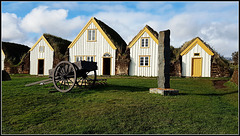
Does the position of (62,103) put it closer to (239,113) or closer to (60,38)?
(239,113)

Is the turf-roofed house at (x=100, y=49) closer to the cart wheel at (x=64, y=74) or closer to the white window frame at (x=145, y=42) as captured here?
the white window frame at (x=145, y=42)

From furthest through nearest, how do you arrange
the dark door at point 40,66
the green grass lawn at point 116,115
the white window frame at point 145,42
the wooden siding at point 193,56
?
the dark door at point 40,66 < the white window frame at point 145,42 < the wooden siding at point 193,56 < the green grass lawn at point 116,115

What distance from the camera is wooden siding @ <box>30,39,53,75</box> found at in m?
28.3

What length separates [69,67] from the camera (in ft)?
38.7

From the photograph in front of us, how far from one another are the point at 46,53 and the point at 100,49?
7.86 meters

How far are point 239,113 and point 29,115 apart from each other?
723cm

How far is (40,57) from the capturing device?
95.0ft

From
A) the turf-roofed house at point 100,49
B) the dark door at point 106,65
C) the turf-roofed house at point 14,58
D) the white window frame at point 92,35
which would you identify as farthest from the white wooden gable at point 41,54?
the dark door at point 106,65

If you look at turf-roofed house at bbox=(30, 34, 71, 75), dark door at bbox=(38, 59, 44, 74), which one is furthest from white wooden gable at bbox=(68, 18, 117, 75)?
dark door at bbox=(38, 59, 44, 74)

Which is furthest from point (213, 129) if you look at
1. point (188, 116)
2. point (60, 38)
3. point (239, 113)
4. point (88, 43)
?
point (60, 38)

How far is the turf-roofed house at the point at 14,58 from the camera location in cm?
2980

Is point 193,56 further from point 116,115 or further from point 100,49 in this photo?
point 116,115

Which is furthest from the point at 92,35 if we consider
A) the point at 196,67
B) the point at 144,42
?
the point at 196,67

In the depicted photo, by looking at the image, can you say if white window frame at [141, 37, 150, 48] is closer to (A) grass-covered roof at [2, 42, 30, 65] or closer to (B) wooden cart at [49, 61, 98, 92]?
(B) wooden cart at [49, 61, 98, 92]
